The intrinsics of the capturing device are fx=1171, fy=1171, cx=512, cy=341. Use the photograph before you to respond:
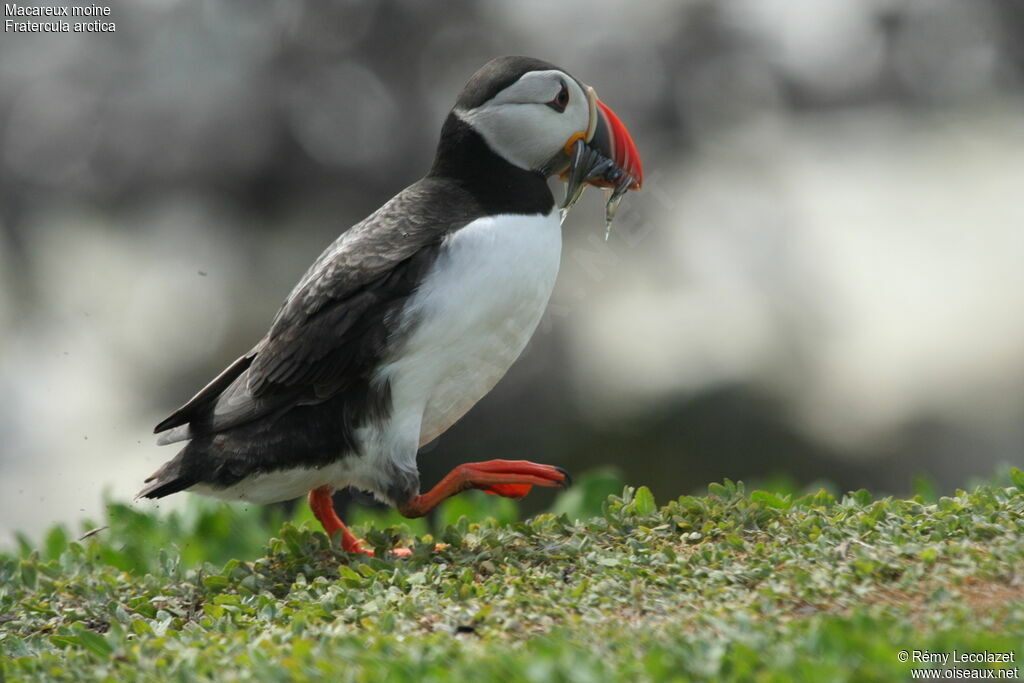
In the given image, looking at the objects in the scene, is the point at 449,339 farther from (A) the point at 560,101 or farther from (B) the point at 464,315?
(A) the point at 560,101

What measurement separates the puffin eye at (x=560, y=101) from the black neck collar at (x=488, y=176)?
0.96 feet

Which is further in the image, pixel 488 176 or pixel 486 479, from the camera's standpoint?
pixel 488 176

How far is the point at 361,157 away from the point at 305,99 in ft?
2.12

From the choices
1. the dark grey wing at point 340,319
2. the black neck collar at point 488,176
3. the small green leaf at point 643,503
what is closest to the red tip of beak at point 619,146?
the black neck collar at point 488,176

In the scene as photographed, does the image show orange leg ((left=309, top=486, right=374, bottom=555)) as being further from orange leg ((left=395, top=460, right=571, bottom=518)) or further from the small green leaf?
the small green leaf

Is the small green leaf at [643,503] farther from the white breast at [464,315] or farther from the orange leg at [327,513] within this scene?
the orange leg at [327,513]

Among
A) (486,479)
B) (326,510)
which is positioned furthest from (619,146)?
(326,510)

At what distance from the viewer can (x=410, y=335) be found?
4.69 meters

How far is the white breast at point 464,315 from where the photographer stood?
15.4 feet

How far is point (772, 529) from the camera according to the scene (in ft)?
14.9

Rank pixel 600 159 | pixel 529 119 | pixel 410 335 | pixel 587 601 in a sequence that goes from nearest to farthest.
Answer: pixel 587 601 < pixel 410 335 < pixel 529 119 < pixel 600 159

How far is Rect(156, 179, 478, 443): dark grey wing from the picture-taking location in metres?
4.75

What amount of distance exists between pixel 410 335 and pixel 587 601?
52.1 inches

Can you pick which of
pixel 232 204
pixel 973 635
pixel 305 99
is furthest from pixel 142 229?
pixel 973 635
